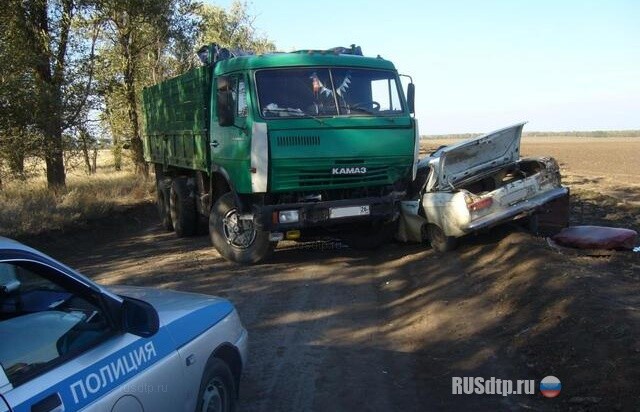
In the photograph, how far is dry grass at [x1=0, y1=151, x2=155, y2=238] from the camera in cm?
1190

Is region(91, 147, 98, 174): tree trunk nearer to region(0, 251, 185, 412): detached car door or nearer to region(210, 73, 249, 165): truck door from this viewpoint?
region(210, 73, 249, 165): truck door

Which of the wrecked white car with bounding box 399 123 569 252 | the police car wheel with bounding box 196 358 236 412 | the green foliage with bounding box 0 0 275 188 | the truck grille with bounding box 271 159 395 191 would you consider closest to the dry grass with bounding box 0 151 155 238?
the green foliage with bounding box 0 0 275 188

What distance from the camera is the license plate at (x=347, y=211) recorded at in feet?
28.8

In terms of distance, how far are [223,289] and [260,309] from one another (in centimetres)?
114

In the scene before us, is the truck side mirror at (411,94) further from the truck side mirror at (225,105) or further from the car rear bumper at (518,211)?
the truck side mirror at (225,105)

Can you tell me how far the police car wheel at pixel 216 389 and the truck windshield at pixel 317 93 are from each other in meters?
5.33

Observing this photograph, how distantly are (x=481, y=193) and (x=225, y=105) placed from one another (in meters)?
4.35

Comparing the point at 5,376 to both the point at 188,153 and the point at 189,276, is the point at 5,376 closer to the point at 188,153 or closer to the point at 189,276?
the point at 189,276

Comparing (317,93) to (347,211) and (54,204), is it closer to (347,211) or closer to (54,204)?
(347,211)

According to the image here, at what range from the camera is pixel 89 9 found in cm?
1661

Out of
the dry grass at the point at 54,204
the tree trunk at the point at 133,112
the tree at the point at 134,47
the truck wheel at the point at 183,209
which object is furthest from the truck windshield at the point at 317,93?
the tree trunk at the point at 133,112

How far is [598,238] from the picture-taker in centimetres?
856

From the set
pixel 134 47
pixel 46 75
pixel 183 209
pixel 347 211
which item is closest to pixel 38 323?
pixel 347 211

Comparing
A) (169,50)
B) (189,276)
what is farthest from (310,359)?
(169,50)
